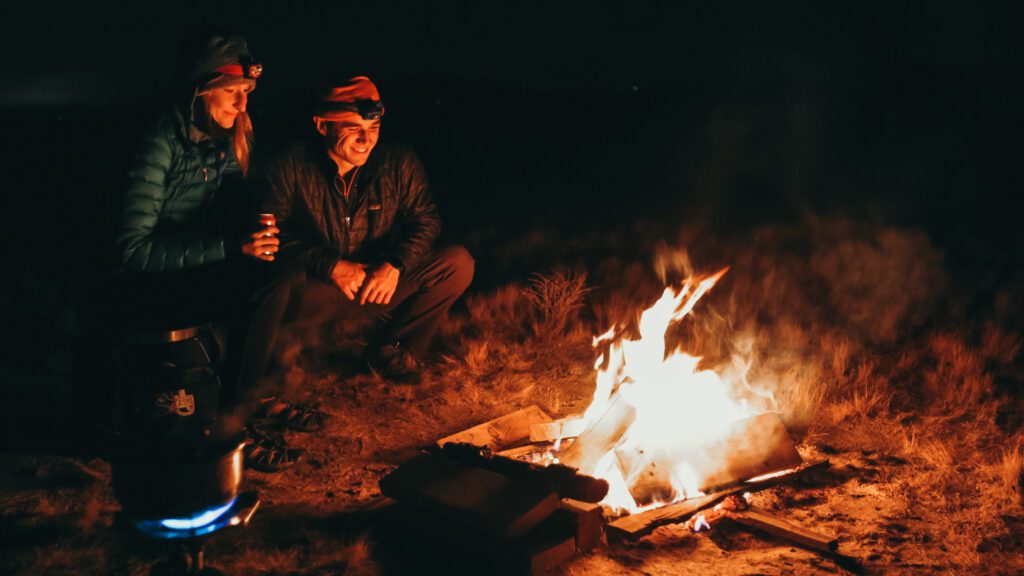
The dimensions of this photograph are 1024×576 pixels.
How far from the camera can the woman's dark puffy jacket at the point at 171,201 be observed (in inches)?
149

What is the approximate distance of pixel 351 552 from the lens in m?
3.45

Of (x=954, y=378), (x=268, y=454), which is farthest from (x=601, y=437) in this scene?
(x=954, y=378)

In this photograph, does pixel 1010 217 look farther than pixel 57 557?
Yes

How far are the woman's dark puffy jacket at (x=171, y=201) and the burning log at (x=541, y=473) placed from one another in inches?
61.4

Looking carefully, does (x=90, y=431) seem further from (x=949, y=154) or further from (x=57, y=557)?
(x=949, y=154)

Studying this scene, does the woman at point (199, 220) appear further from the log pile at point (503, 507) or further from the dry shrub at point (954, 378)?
the dry shrub at point (954, 378)

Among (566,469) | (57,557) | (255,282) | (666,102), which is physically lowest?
(57,557)

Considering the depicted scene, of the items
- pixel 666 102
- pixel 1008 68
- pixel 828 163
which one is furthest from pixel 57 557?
pixel 666 102

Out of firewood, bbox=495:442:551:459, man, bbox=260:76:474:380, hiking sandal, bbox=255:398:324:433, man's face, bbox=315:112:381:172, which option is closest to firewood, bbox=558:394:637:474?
firewood, bbox=495:442:551:459

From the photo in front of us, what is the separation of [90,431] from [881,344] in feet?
17.4

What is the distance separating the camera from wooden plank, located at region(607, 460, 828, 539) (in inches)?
140

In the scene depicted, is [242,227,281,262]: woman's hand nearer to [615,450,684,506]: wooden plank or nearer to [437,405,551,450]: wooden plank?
[437,405,551,450]: wooden plank

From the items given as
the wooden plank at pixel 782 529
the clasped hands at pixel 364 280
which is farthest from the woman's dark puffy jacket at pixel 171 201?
the wooden plank at pixel 782 529

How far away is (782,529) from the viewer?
3553mm
